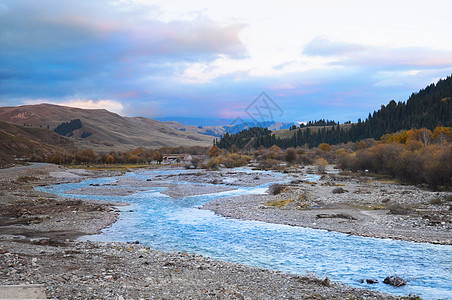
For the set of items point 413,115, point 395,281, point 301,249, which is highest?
point 413,115

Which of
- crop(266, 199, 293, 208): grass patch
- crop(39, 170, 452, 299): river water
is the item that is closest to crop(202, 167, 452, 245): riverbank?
crop(266, 199, 293, 208): grass patch

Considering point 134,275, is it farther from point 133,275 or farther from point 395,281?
point 395,281

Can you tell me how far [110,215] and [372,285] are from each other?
76.5 feet

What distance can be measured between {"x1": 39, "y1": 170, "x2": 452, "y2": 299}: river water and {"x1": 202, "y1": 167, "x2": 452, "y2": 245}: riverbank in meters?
1.79

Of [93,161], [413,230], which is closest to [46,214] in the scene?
[413,230]

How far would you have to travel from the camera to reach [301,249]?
745 inches

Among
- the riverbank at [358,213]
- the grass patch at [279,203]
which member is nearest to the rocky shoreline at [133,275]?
the riverbank at [358,213]

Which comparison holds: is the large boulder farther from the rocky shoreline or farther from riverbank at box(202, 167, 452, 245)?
riverbank at box(202, 167, 452, 245)

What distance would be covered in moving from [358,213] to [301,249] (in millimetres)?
13106

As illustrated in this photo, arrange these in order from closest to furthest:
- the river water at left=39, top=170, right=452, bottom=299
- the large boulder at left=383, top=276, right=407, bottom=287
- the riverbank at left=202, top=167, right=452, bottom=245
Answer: the large boulder at left=383, top=276, right=407, bottom=287, the river water at left=39, top=170, right=452, bottom=299, the riverbank at left=202, top=167, right=452, bottom=245

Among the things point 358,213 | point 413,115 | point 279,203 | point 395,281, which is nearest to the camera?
point 395,281

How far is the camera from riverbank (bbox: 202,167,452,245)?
22.5m

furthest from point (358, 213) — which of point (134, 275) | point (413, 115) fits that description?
point (413, 115)

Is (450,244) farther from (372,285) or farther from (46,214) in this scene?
(46,214)
